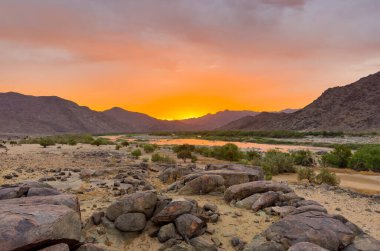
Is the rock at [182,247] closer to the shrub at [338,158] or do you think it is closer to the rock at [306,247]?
the rock at [306,247]

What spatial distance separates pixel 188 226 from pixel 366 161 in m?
25.0

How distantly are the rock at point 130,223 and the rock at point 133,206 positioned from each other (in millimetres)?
235

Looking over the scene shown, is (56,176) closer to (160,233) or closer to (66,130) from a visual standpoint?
(160,233)

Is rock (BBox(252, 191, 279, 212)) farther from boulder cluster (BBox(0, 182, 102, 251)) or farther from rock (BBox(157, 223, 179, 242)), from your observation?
boulder cluster (BBox(0, 182, 102, 251))

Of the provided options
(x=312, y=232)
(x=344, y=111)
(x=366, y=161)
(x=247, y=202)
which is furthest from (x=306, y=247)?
(x=344, y=111)

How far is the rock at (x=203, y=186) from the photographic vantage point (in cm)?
1482

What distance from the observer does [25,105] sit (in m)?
197

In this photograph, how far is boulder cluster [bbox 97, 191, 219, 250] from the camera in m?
10.1

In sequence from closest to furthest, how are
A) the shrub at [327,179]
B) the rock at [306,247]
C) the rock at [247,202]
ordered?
the rock at [306,247], the rock at [247,202], the shrub at [327,179]

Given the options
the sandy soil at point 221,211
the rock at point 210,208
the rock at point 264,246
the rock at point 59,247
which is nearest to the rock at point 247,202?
the sandy soil at point 221,211

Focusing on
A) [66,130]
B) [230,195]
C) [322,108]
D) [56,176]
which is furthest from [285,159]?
[66,130]

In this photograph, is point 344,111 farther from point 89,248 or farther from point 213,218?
point 89,248

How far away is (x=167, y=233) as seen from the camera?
10.3 meters

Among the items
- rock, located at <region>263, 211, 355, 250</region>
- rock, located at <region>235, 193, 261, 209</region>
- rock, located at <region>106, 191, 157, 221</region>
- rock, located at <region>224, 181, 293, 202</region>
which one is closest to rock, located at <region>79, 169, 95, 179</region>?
rock, located at <region>106, 191, 157, 221</region>
